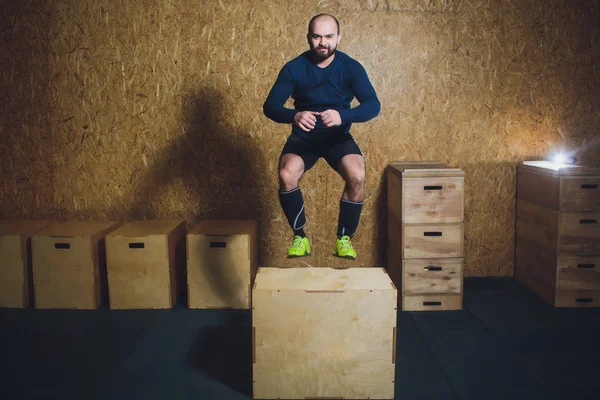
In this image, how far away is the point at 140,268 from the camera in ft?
12.3

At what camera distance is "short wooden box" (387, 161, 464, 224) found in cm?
366

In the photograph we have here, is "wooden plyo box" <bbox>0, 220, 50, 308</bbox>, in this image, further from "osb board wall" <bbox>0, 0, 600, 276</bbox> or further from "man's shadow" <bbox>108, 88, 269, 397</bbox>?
"man's shadow" <bbox>108, 88, 269, 397</bbox>

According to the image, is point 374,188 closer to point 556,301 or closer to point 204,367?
point 556,301

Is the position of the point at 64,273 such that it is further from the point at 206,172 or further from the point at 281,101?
the point at 281,101

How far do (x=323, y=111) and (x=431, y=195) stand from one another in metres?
1.37

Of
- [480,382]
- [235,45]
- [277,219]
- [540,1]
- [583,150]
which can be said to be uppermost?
[540,1]

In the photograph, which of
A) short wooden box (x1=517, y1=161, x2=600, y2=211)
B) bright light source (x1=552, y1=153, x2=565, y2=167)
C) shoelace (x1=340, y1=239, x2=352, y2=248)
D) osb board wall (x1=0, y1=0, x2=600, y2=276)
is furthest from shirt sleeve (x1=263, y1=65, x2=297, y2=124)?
bright light source (x1=552, y1=153, x2=565, y2=167)

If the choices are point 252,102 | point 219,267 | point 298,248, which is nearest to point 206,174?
point 252,102

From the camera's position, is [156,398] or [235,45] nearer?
[156,398]

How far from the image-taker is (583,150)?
425cm

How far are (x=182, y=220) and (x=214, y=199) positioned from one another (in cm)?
30

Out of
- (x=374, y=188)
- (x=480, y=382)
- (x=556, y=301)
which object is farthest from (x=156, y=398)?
(x=556, y=301)

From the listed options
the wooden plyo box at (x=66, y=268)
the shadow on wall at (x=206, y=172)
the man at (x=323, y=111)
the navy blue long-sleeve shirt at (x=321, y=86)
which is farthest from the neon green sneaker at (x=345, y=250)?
the wooden plyo box at (x=66, y=268)

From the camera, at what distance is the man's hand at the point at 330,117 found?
248 centimetres
